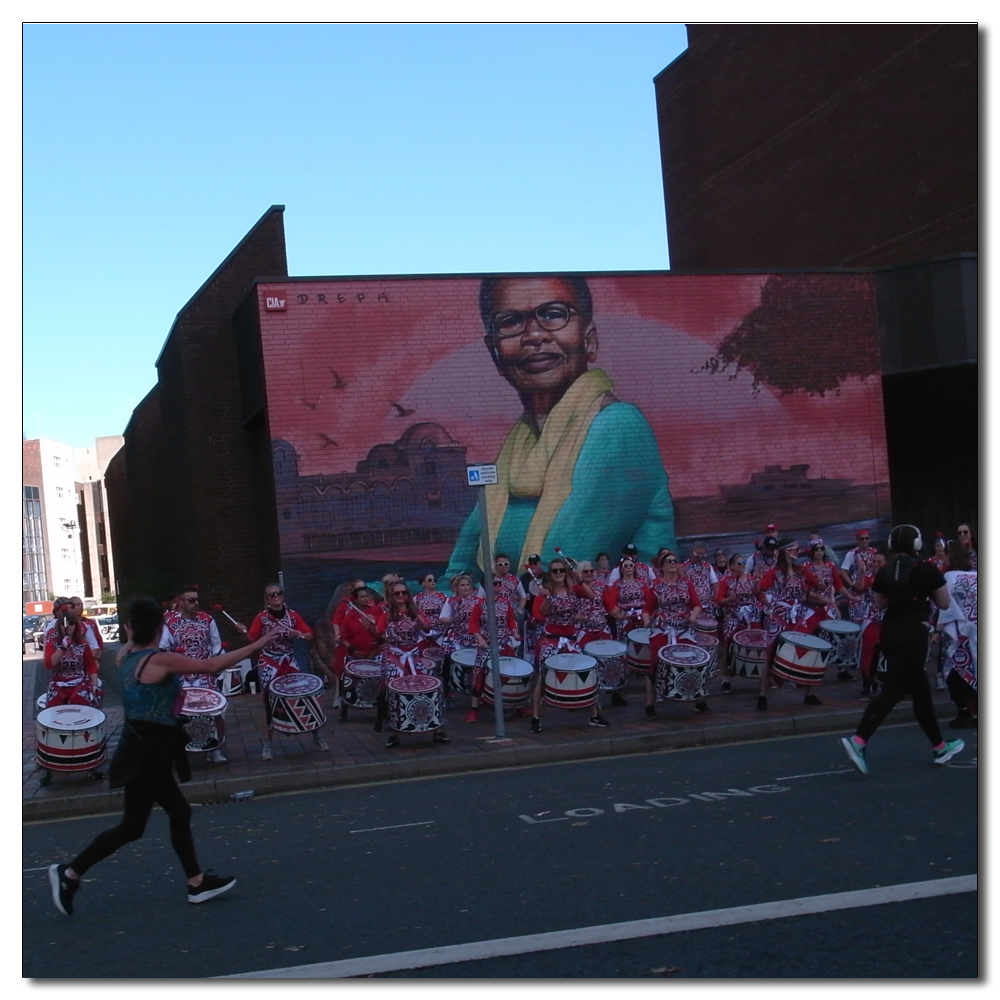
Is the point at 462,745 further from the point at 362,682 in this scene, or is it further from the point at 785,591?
the point at 785,591

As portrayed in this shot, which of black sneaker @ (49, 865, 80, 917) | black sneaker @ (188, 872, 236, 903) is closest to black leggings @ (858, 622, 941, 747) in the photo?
black sneaker @ (188, 872, 236, 903)

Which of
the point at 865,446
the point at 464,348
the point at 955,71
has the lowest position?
the point at 865,446

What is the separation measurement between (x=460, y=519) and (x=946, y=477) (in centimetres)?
1202

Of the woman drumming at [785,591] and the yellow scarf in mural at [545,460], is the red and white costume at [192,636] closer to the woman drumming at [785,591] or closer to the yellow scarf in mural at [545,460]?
the woman drumming at [785,591]

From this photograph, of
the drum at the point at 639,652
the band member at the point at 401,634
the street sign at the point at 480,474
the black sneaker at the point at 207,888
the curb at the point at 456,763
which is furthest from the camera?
the drum at the point at 639,652

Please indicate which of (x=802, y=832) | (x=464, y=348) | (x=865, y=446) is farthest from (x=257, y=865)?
(x=865, y=446)

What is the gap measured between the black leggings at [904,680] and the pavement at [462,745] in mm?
2093

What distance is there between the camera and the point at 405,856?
25.8 feet

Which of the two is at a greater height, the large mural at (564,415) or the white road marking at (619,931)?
the large mural at (564,415)

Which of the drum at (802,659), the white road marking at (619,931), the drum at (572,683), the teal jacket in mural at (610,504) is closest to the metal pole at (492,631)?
the drum at (572,683)

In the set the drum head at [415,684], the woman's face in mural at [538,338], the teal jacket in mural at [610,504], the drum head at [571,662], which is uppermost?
the woman's face in mural at [538,338]

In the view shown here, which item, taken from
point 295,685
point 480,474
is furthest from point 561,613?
point 295,685

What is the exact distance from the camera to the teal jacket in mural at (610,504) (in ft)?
65.9

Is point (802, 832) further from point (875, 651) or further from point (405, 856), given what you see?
point (875, 651)
